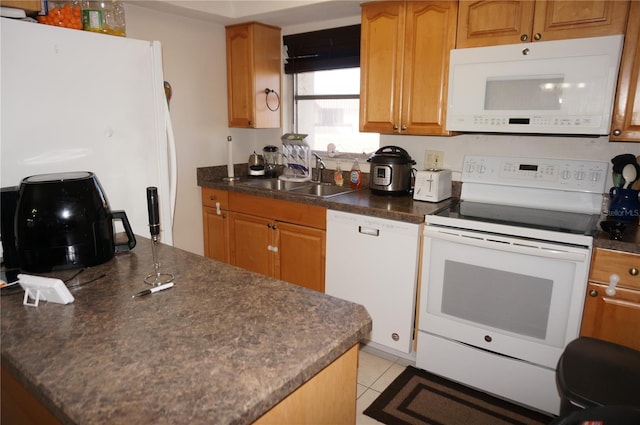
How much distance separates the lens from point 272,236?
289 centimetres

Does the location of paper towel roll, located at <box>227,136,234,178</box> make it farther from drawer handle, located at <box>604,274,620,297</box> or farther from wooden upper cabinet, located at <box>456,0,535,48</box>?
drawer handle, located at <box>604,274,620,297</box>

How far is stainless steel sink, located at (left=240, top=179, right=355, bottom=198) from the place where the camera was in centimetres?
305

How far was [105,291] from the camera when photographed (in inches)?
44.9

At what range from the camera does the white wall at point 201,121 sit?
8.84ft

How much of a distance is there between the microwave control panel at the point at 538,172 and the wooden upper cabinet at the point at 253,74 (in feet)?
5.46

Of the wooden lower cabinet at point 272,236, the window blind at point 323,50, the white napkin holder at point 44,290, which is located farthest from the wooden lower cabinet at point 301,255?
the white napkin holder at point 44,290

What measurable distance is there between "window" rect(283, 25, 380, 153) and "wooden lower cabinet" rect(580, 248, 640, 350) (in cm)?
172

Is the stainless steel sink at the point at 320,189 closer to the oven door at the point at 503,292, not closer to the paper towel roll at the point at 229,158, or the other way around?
the paper towel roll at the point at 229,158

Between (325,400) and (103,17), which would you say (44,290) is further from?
(103,17)

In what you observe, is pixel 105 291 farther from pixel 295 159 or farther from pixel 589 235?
pixel 295 159

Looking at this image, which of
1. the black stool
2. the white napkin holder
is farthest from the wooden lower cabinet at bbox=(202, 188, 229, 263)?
the black stool

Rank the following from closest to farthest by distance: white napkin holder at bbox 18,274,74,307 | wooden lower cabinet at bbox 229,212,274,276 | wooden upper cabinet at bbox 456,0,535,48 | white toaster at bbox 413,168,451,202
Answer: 1. white napkin holder at bbox 18,274,74,307
2. wooden upper cabinet at bbox 456,0,535,48
3. white toaster at bbox 413,168,451,202
4. wooden lower cabinet at bbox 229,212,274,276

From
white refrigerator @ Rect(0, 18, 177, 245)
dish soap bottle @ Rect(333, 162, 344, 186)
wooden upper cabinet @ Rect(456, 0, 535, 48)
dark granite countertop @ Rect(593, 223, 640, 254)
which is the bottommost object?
dark granite countertop @ Rect(593, 223, 640, 254)

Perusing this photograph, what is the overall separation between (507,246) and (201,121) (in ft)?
8.10
